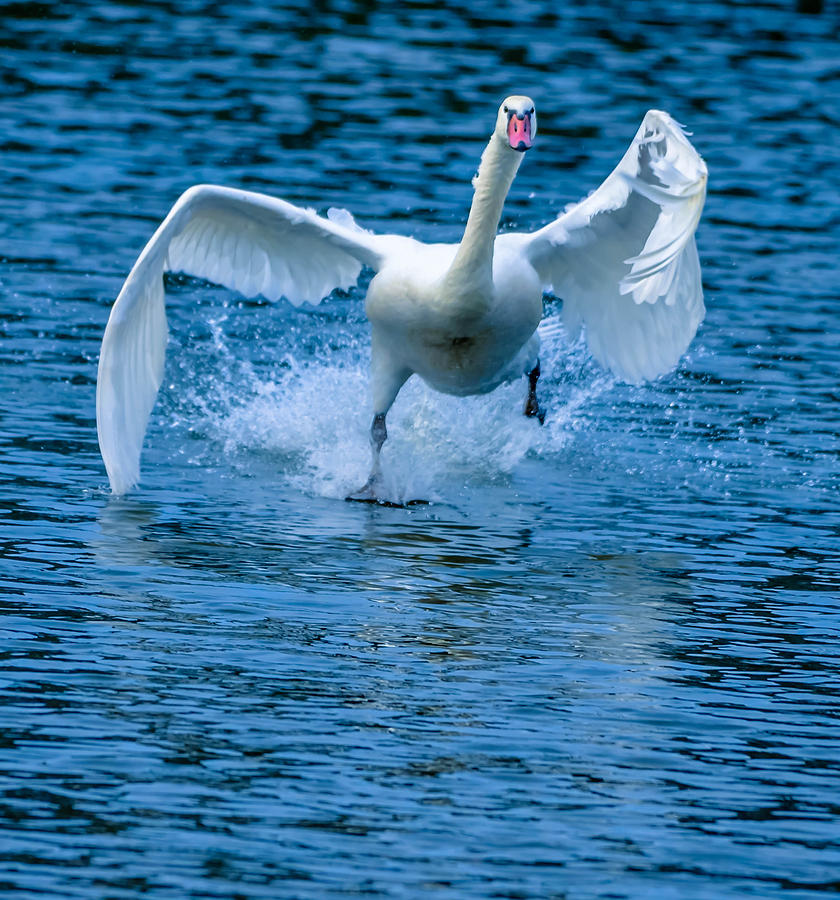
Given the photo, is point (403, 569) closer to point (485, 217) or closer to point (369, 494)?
point (369, 494)

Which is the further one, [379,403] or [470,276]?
[379,403]

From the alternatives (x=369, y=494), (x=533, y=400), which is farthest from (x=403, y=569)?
(x=533, y=400)

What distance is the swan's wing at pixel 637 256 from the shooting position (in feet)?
35.1

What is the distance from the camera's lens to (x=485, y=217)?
11094mm

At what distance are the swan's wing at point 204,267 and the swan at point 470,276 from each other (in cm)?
1

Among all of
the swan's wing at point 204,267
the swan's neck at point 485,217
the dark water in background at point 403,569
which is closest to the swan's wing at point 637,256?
the swan's neck at point 485,217

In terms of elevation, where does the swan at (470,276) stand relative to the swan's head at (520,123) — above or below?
below

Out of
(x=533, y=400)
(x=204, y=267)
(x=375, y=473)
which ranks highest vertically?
(x=204, y=267)

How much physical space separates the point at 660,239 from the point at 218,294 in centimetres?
660

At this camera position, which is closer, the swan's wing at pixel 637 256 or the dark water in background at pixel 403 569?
the dark water in background at pixel 403 569

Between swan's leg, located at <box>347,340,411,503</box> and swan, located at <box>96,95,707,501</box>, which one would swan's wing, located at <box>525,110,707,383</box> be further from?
swan's leg, located at <box>347,340,411,503</box>

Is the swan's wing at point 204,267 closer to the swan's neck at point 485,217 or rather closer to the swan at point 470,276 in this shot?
the swan at point 470,276

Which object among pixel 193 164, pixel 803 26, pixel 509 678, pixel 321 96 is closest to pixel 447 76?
pixel 321 96

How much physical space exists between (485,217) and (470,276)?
0.34 m
